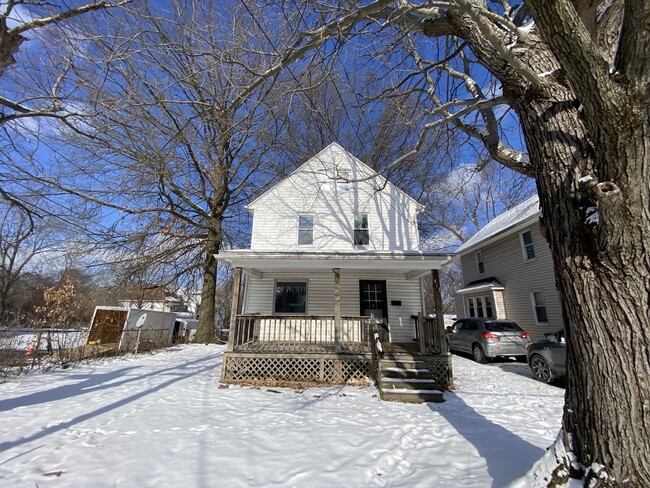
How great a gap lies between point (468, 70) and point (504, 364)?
9.47m

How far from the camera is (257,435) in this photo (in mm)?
4215

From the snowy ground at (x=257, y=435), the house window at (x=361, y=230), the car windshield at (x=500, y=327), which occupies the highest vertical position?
the house window at (x=361, y=230)

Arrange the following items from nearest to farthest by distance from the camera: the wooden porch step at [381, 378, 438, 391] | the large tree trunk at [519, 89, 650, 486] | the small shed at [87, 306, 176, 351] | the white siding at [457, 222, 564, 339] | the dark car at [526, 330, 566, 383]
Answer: the large tree trunk at [519, 89, 650, 486] → the wooden porch step at [381, 378, 438, 391] → the dark car at [526, 330, 566, 383] → the small shed at [87, 306, 176, 351] → the white siding at [457, 222, 564, 339]

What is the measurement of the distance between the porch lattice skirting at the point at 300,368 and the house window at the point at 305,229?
14.8 feet

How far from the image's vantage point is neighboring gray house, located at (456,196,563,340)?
1238 cm

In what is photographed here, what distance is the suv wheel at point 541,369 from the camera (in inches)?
301

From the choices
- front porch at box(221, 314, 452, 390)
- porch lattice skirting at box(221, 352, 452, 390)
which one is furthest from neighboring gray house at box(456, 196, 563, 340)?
porch lattice skirting at box(221, 352, 452, 390)

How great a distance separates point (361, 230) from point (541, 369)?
6.66 m

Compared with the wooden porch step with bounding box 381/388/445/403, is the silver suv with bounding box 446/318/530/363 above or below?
above

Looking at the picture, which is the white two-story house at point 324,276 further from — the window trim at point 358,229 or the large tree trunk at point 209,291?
the large tree trunk at point 209,291

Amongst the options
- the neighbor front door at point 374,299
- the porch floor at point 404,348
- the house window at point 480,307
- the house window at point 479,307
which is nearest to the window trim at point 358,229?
the neighbor front door at point 374,299

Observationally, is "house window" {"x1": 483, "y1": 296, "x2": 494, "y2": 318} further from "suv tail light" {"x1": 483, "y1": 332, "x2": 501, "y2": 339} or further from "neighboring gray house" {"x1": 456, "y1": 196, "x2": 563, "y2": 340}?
"suv tail light" {"x1": 483, "y1": 332, "x2": 501, "y2": 339}

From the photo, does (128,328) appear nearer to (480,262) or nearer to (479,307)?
(479,307)

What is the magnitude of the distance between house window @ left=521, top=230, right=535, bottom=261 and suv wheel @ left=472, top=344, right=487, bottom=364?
5117 mm
